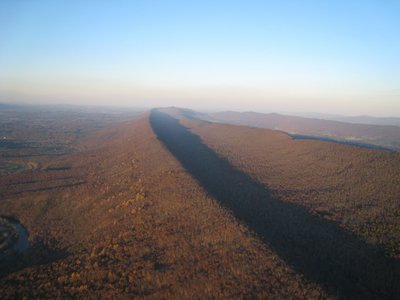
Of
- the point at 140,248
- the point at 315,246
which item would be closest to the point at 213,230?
the point at 140,248

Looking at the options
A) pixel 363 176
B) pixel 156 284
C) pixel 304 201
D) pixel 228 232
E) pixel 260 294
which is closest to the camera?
pixel 260 294

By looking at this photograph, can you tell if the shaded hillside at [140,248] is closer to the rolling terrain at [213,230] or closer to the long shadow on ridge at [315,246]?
the rolling terrain at [213,230]

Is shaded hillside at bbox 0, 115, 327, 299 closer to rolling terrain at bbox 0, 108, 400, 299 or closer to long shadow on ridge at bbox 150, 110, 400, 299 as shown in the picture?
rolling terrain at bbox 0, 108, 400, 299

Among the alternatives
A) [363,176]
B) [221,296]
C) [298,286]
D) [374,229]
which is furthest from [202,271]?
[363,176]

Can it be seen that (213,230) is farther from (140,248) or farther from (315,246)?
(315,246)

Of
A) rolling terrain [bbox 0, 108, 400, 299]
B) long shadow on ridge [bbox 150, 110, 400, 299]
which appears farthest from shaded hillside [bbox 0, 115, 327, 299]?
long shadow on ridge [bbox 150, 110, 400, 299]

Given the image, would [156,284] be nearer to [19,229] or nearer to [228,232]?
[228,232]

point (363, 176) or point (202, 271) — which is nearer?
point (202, 271)
